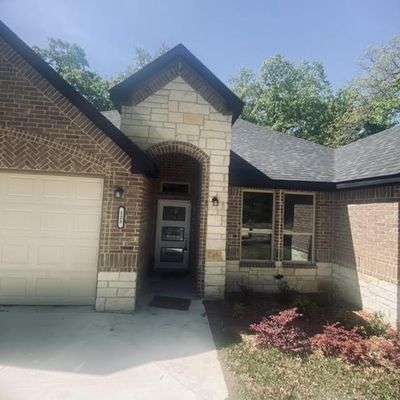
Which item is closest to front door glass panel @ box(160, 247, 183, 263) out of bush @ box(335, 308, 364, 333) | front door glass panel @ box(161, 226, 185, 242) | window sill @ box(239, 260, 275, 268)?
front door glass panel @ box(161, 226, 185, 242)

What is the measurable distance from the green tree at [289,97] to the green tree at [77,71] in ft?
45.8

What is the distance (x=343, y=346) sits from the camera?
17.1 ft

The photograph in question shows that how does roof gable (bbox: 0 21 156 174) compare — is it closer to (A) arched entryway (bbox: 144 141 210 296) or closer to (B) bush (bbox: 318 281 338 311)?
(A) arched entryway (bbox: 144 141 210 296)

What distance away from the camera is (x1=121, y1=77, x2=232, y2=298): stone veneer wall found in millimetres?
7914

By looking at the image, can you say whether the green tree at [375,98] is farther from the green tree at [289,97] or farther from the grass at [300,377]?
the grass at [300,377]

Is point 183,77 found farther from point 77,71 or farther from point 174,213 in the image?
point 77,71

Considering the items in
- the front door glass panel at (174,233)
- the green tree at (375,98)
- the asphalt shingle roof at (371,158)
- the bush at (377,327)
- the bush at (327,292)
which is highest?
the green tree at (375,98)

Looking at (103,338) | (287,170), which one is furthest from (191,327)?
(287,170)

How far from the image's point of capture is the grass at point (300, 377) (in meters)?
3.98

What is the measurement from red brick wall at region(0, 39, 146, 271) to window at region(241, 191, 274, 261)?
12.2ft

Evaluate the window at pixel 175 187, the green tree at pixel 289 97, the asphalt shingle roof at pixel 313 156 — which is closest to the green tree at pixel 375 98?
the green tree at pixel 289 97

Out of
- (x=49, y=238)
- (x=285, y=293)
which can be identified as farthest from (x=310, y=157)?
(x=49, y=238)

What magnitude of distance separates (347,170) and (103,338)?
8181mm

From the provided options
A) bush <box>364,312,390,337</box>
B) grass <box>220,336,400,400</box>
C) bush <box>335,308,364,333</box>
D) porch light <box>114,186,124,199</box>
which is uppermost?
porch light <box>114,186,124,199</box>
